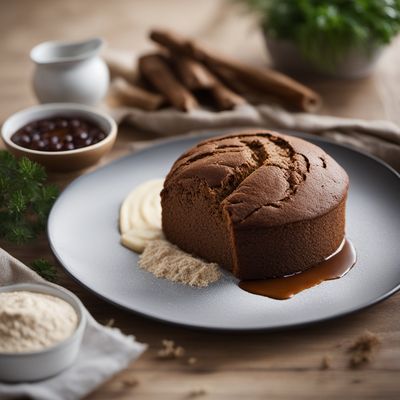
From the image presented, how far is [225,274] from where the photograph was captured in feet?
8.76

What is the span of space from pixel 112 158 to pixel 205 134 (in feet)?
1.61

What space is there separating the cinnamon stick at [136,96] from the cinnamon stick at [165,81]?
0.06 meters

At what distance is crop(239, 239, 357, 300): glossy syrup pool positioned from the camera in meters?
2.54

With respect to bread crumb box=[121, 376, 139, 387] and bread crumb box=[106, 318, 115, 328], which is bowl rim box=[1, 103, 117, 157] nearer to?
bread crumb box=[106, 318, 115, 328]

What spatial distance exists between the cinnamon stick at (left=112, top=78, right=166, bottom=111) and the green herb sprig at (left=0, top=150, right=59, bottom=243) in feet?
3.63

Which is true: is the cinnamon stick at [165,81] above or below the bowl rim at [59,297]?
below

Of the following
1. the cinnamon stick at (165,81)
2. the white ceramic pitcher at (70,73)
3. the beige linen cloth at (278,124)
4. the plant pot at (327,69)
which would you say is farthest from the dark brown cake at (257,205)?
the plant pot at (327,69)

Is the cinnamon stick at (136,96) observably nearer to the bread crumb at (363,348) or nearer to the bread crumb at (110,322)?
the bread crumb at (110,322)

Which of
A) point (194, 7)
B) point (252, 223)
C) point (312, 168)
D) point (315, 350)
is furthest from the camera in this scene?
point (194, 7)

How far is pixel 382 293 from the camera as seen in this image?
2445 mm

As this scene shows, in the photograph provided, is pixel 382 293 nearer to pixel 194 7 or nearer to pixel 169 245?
pixel 169 245

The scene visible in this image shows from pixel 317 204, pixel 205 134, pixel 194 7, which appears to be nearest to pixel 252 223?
pixel 317 204

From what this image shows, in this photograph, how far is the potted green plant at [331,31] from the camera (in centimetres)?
412

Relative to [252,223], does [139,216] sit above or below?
below
